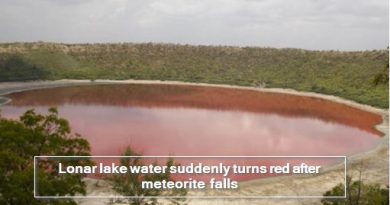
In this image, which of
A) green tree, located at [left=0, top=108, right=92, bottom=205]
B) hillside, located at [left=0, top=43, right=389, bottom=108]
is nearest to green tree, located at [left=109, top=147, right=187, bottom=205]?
green tree, located at [left=0, top=108, right=92, bottom=205]

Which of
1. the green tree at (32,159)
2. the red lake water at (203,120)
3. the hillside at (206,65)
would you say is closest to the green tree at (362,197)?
the green tree at (32,159)

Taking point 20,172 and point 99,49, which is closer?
point 20,172

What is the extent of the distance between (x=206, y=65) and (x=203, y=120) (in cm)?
4241

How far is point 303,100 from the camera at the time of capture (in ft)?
196

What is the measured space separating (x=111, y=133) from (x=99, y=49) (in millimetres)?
63999

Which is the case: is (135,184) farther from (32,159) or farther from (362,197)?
(362,197)

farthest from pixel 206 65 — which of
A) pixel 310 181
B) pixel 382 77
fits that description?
pixel 382 77

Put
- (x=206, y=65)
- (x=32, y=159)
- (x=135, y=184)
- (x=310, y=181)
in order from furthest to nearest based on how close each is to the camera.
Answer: (x=206, y=65) < (x=310, y=181) < (x=135, y=184) < (x=32, y=159)

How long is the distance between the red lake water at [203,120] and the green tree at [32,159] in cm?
1185

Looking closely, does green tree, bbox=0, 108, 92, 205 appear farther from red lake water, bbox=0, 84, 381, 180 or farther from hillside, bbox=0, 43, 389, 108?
hillside, bbox=0, 43, 389, 108

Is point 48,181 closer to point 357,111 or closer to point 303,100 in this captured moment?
point 357,111

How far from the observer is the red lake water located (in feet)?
106

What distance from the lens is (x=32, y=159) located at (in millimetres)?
12305

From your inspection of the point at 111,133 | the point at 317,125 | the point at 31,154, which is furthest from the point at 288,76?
the point at 31,154
